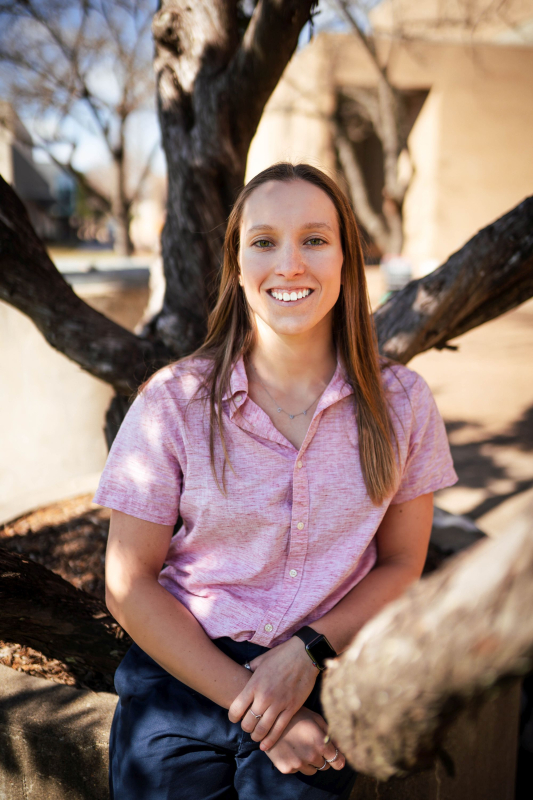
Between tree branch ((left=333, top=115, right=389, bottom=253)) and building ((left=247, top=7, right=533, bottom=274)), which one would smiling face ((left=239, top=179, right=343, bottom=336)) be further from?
tree branch ((left=333, top=115, right=389, bottom=253))

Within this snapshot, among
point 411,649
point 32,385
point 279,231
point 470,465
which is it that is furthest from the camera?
point 470,465

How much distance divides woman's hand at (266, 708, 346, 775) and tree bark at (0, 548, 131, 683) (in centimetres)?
75

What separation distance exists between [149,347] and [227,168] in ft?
2.79

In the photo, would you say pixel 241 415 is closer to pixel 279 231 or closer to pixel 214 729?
pixel 279 231

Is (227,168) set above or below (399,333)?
above

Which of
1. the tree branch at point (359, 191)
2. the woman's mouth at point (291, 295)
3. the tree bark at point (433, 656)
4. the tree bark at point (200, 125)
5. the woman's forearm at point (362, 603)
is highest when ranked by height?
the tree branch at point (359, 191)

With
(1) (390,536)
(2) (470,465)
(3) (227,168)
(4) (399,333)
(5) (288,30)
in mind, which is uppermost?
(5) (288,30)

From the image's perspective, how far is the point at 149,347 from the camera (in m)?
2.91

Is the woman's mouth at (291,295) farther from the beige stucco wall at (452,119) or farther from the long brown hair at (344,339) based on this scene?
the beige stucco wall at (452,119)

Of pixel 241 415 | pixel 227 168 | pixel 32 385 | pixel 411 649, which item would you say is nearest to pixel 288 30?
pixel 227 168

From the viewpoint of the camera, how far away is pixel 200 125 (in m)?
2.75

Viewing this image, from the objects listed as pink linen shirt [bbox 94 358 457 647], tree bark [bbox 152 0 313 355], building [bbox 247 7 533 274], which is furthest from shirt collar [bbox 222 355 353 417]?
building [bbox 247 7 533 274]

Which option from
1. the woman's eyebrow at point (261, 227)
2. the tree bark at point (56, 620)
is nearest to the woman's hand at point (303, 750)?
the tree bark at point (56, 620)

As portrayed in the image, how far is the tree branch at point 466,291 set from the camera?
2.45 metres
